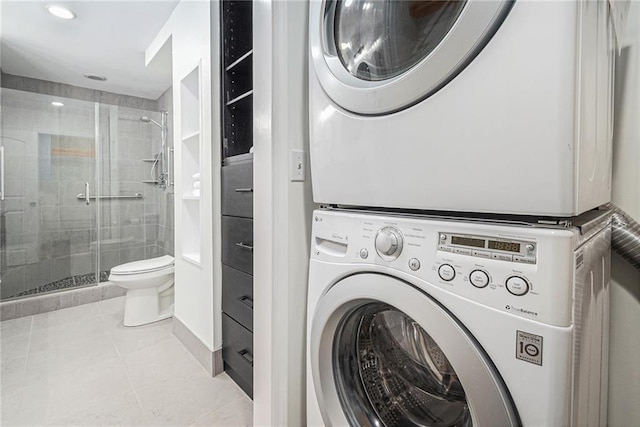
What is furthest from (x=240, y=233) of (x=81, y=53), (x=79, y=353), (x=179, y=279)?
(x=81, y=53)

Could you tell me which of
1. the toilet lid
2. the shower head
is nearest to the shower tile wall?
the shower head

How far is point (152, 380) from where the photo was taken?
5.32 feet

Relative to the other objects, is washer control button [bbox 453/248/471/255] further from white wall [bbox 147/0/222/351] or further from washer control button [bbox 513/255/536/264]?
white wall [bbox 147/0/222/351]

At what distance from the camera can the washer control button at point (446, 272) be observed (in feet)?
1.82

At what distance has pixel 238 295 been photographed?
4.97ft

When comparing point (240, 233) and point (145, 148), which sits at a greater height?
point (145, 148)

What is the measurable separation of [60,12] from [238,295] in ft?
7.73

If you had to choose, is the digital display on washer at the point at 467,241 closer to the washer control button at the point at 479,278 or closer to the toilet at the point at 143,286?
the washer control button at the point at 479,278

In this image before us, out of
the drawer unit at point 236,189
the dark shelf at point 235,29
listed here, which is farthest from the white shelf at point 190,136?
the dark shelf at point 235,29

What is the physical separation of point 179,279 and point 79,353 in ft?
2.43

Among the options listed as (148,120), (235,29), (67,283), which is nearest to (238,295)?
(235,29)

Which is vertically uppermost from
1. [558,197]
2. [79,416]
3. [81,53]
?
[81,53]

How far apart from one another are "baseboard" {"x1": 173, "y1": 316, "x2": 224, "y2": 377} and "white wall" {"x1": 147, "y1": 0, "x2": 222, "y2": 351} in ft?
0.11

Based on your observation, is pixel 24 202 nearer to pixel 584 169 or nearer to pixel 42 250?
pixel 42 250
